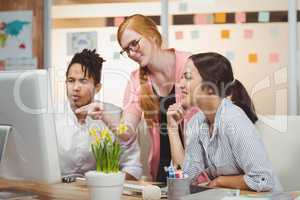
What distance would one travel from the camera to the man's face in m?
3.26

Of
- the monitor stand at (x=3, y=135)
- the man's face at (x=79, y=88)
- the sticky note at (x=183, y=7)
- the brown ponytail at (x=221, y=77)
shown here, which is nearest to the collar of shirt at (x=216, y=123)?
the brown ponytail at (x=221, y=77)

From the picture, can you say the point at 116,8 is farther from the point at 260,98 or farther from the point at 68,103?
the point at 260,98

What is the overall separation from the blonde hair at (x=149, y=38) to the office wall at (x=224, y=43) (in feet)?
0.19

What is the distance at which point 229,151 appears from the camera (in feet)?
8.04

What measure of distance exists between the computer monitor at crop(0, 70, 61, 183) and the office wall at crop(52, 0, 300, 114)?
1.79 m

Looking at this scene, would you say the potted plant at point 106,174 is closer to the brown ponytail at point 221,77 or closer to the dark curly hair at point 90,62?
the brown ponytail at point 221,77

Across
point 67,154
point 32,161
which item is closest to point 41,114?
point 32,161

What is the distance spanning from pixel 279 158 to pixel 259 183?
17 cm

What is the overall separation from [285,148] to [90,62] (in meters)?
1.68

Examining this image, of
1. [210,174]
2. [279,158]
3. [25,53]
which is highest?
[25,53]

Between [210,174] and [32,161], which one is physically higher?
[32,161]

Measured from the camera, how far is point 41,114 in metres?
1.36

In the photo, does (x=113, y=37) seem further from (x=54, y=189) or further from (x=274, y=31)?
(x=54, y=189)

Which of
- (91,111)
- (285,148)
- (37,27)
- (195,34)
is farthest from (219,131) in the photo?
(37,27)
